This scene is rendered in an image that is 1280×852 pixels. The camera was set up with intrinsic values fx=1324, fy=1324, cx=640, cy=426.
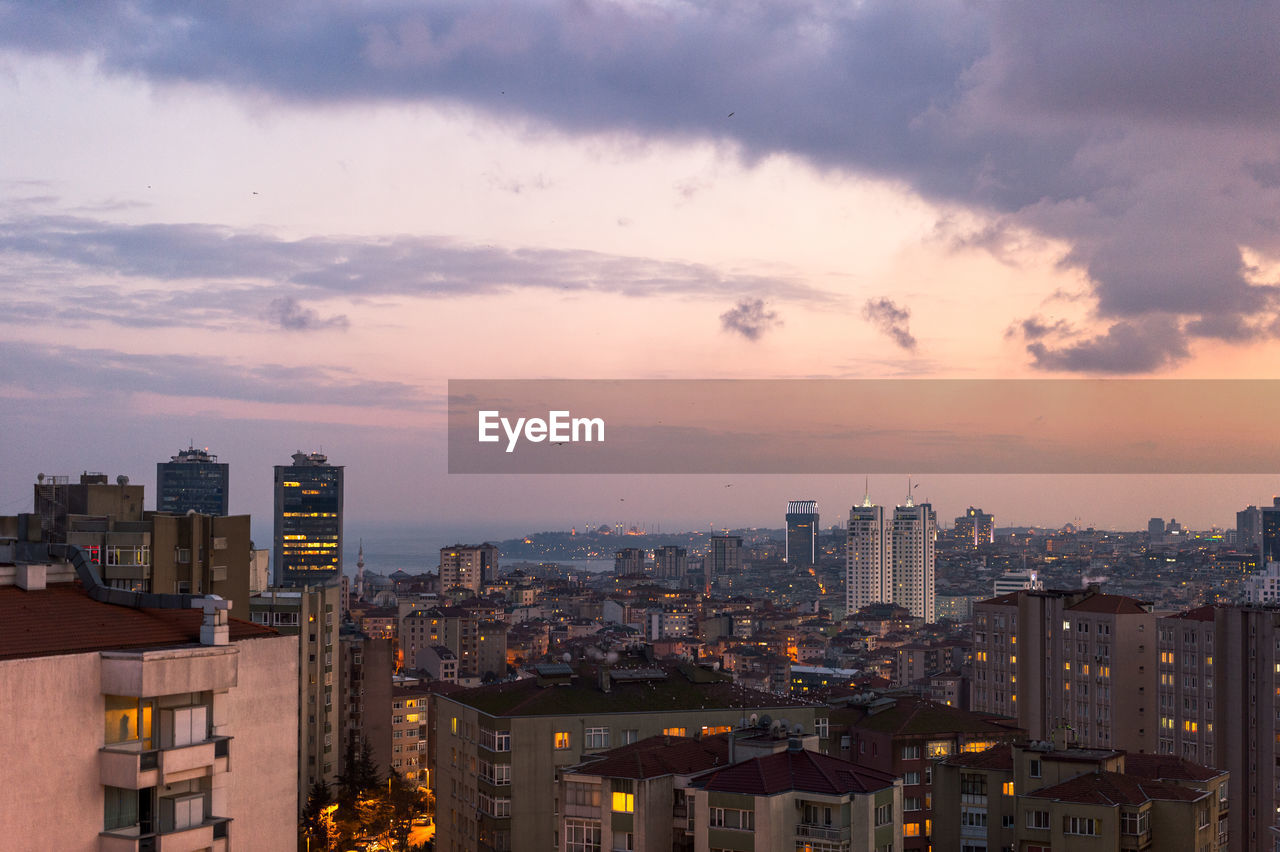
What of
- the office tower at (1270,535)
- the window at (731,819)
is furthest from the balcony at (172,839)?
the office tower at (1270,535)

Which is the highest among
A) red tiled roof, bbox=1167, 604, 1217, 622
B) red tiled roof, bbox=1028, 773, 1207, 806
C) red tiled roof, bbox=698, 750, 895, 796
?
red tiled roof, bbox=1167, 604, 1217, 622

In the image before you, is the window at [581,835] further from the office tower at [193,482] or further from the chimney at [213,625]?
the office tower at [193,482]

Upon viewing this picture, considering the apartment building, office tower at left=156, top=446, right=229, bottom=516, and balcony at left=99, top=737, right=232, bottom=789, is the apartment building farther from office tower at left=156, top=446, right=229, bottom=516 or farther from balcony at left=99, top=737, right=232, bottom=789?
office tower at left=156, top=446, right=229, bottom=516

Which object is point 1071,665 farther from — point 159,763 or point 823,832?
point 159,763

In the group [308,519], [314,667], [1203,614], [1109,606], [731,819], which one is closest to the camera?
[731,819]

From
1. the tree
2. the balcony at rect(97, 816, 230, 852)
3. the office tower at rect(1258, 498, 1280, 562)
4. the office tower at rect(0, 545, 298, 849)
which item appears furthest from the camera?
the office tower at rect(1258, 498, 1280, 562)

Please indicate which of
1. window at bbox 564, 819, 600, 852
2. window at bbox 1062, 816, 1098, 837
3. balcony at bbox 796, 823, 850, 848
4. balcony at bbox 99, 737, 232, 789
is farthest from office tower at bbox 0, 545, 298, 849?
window at bbox 1062, 816, 1098, 837

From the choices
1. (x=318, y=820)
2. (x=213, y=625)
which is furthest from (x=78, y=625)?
(x=318, y=820)

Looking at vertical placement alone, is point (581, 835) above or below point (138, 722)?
below
